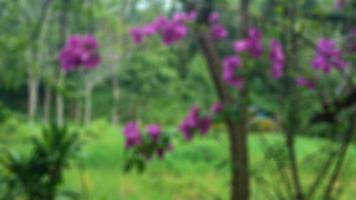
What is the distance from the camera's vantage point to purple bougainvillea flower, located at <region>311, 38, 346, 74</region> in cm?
266

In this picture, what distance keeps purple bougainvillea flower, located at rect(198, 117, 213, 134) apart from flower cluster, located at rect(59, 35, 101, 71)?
693 mm

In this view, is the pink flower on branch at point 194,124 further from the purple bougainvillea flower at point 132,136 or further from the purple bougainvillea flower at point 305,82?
the purple bougainvillea flower at point 305,82

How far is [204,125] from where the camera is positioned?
3.03 metres

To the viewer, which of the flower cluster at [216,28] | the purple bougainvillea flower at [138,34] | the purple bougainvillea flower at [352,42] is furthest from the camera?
the purple bougainvillea flower at [138,34]

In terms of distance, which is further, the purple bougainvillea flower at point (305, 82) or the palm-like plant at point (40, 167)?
the purple bougainvillea flower at point (305, 82)

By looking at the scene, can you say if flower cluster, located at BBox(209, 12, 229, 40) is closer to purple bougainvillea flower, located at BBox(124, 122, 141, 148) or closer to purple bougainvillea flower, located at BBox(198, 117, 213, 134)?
purple bougainvillea flower, located at BBox(198, 117, 213, 134)

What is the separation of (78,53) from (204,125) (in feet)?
2.65

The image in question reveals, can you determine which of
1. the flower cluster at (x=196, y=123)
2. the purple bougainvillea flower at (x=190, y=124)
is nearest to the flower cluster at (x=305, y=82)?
the flower cluster at (x=196, y=123)

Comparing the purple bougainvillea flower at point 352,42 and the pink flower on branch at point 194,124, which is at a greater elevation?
the purple bougainvillea flower at point 352,42

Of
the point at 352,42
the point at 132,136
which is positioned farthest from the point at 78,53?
the point at 352,42

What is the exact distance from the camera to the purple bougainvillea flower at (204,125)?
3012mm

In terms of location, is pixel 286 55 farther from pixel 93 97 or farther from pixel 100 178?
pixel 93 97

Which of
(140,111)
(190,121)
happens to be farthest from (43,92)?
(190,121)

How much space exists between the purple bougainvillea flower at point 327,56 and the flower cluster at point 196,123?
1.86ft
